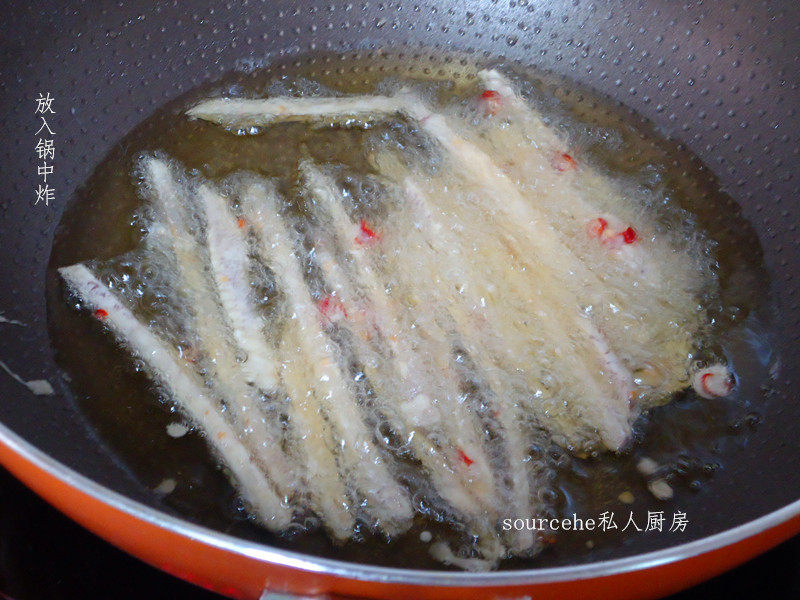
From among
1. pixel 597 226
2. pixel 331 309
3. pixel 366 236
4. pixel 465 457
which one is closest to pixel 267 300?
pixel 331 309

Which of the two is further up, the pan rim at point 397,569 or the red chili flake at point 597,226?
the red chili flake at point 597,226

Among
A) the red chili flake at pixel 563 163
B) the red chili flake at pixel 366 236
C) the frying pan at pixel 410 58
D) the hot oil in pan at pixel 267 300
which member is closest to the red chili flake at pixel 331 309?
the red chili flake at pixel 366 236

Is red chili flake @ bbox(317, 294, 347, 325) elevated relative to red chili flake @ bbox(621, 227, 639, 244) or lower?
lower

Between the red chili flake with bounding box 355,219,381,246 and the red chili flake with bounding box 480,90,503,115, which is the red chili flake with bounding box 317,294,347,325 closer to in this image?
the red chili flake with bounding box 355,219,381,246

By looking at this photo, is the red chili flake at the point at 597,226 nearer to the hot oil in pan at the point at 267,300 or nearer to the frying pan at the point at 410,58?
the hot oil in pan at the point at 267,300

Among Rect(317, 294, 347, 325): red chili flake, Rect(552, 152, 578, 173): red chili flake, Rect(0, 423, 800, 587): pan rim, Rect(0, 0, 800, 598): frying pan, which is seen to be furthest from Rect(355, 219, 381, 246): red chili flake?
Rect(0, 423, 800, 587): pan rim
